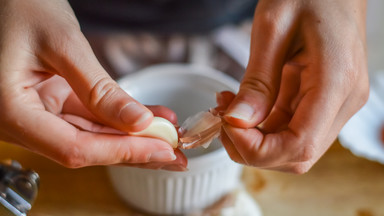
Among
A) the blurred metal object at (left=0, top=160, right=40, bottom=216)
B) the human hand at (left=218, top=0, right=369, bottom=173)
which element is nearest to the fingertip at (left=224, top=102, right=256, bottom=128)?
the human hand at (left=218, top=0, right=369, bottom=173)

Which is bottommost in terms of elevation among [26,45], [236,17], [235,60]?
[235,60]

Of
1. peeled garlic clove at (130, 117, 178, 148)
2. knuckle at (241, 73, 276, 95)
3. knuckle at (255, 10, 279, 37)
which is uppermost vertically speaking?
knuckle at (255, 10, 279, 37)

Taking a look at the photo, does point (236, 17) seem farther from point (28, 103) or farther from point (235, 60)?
point (28, 103)

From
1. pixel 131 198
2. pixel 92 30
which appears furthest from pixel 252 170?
pixel 92 30

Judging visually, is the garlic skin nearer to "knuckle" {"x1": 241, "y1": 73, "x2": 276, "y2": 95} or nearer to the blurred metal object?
"knuckle" {"x1": 241, "y1": 73, "x2": 276, "y2": 95}

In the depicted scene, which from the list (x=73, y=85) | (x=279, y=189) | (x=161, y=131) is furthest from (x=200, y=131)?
(x=279, y=189)

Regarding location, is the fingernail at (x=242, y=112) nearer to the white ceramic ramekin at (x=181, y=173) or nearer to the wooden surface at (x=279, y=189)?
the white ceramic ramekin at (x=181, y=173)

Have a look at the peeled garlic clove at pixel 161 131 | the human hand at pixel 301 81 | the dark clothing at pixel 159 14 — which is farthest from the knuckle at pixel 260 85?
the dark clothing at pixel 159 14
